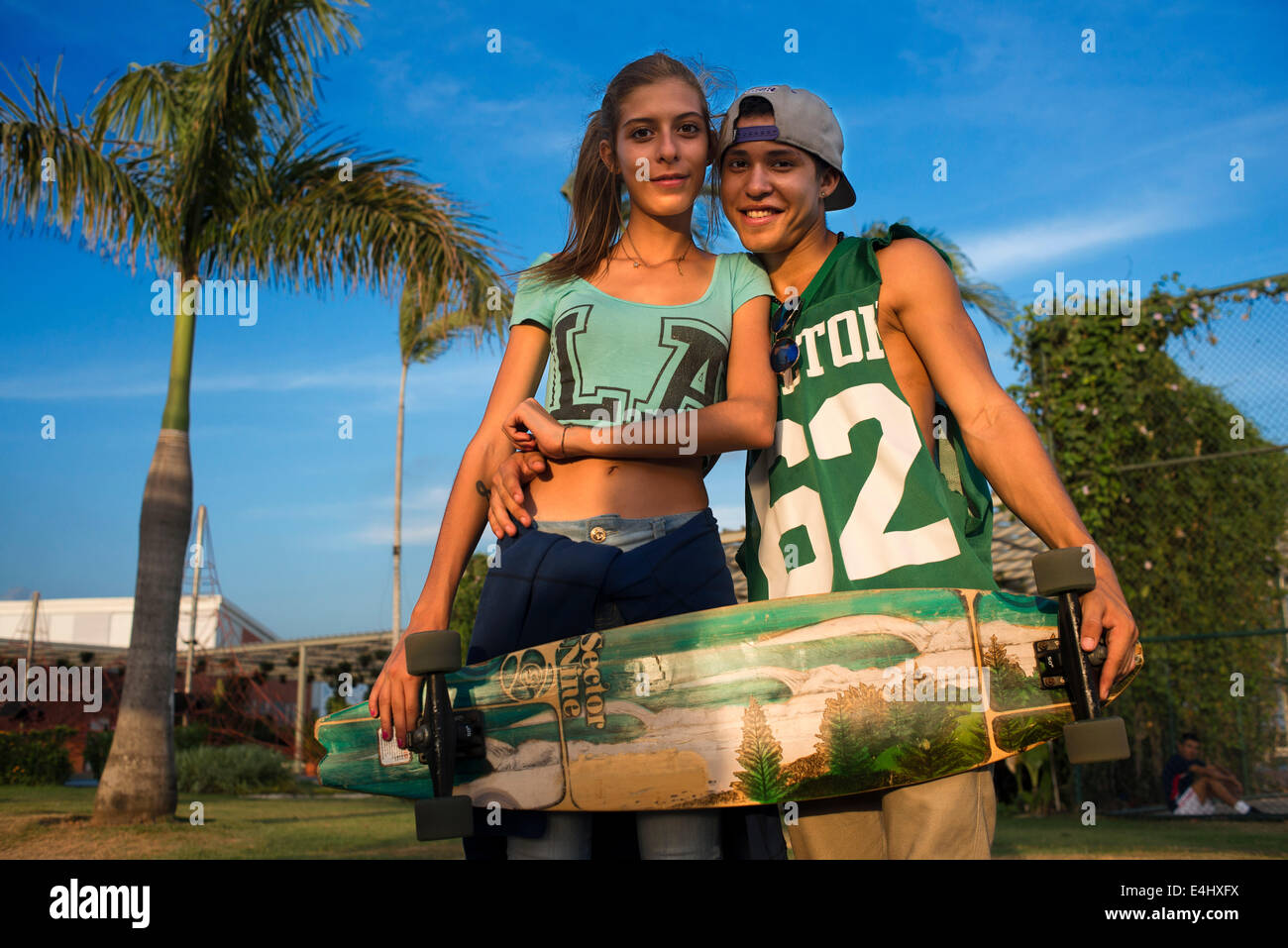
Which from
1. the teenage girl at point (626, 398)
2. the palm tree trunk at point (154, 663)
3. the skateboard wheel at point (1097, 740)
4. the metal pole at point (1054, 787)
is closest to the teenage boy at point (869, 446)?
the teenage girl at point (626, 398)

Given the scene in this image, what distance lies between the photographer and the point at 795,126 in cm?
213

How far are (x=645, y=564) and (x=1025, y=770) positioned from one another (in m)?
8.95

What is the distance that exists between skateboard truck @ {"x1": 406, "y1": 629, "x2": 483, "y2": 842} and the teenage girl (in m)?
0.13

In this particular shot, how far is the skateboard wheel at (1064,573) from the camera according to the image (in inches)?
60.4

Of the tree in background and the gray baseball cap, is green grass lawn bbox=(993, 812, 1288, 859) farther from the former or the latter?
the gray baseball cap

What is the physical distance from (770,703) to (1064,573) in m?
0.62

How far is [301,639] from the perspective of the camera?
2247 cm

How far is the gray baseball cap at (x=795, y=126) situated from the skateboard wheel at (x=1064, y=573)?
1.09 m

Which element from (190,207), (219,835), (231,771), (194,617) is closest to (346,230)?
(190,207)

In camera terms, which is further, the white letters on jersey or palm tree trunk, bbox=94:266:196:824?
palm tree trunk, bbox=94:266:196:824

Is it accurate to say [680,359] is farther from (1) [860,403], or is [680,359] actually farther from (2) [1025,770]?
(2) [1025,770]

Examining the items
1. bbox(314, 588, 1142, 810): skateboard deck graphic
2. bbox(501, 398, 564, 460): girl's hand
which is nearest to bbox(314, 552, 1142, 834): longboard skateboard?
bbox(314, 588, 1142, 810): skateboard deck graphic

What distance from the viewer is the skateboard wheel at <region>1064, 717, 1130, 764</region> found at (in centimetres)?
146
